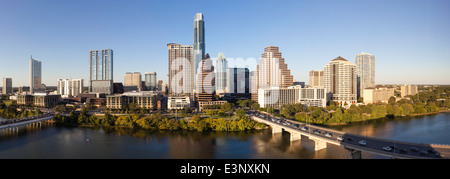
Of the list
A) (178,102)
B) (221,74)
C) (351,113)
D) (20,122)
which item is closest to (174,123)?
(178,102)

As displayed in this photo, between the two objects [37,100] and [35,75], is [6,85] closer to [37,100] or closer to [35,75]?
[35,75]

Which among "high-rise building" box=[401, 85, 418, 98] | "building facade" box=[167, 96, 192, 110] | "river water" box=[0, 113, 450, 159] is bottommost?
"river water" box=[0, 113, 450, 159]

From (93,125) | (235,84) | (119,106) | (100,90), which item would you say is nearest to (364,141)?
(93,125)

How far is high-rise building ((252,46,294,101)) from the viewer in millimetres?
27297

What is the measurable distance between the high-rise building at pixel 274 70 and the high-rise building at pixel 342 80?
437 centimetres

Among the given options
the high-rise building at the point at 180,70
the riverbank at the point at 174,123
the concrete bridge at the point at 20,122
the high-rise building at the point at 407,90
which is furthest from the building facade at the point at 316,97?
the concrete bridge at the point at 20,122

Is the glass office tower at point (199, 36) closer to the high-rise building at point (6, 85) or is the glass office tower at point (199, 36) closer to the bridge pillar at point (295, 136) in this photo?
the bridge pillar at point (295, 136)

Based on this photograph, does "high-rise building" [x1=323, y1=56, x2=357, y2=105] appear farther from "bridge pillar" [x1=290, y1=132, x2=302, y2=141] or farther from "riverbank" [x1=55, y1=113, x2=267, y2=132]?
"bridge pillar" [x1=290, y1=132, x2=302, y2=141]

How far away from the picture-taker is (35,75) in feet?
154

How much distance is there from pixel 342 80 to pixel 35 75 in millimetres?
52044

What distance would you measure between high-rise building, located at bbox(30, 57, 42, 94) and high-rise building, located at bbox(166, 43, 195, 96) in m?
27.0

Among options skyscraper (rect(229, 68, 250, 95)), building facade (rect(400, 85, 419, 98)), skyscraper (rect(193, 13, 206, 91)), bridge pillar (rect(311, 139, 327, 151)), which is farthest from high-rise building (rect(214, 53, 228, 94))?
bridge pillar (rect(311, 139, 327, 151))

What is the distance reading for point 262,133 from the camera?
1396cm

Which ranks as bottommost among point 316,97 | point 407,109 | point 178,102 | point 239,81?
point 407,109
